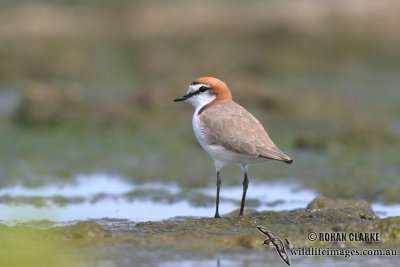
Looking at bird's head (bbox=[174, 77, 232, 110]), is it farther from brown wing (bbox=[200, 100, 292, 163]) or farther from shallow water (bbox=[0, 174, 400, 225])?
shallow water (bbox=[0, 174, 400, 225])

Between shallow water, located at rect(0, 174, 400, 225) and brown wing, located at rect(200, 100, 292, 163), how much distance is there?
1.83m

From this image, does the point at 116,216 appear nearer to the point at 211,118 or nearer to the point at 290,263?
the point at 211,118

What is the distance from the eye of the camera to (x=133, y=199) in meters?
11.7

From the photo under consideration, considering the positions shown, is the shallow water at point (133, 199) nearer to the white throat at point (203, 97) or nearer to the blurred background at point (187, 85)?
the blurred background at point (187, 85)

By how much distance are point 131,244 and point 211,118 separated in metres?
2.13

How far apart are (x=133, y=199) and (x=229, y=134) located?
3.47 metres

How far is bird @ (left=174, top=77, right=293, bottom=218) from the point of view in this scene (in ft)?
28.0

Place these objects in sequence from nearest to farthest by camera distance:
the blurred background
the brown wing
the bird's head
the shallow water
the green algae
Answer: the green algae
the brown wing
the bird's head
the shallow water
the blurred background

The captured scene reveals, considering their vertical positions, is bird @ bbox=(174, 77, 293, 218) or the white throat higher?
the white throat

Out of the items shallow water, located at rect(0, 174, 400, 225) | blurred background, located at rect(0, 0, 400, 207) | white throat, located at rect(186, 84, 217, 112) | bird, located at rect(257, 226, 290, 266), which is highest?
blurred background, located at rect(0, 0, 400, 207)

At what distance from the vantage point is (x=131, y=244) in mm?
7371

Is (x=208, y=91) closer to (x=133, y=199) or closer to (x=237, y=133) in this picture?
(x=237, y=133)

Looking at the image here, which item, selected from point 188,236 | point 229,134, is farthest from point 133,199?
point 188,236

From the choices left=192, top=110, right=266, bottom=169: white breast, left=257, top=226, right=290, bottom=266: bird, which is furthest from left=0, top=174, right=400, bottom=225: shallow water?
left=257, top=226, right=290, bottom=266: bird
